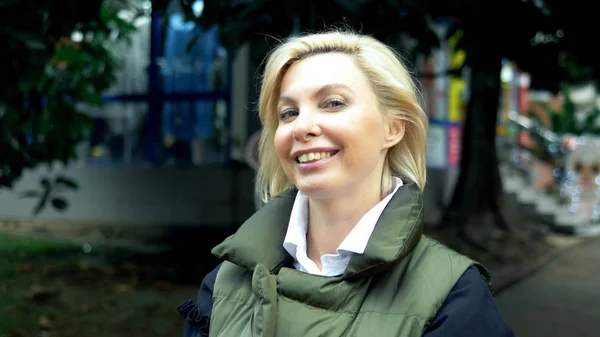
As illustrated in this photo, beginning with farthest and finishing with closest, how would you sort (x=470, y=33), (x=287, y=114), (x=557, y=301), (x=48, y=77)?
(x=557, y=301) → (x=470, y=33) → (x=48, y=77) → (x=287, y=114)

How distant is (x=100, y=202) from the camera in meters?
13.0

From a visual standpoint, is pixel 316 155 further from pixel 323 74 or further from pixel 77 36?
pixel 77 36

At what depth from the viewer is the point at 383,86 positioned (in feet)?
5.29

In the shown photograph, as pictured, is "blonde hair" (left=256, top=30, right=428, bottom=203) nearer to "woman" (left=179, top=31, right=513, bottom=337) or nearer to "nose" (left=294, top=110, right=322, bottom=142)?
"woman" (left=179, top=31, right=513, bottom=337)

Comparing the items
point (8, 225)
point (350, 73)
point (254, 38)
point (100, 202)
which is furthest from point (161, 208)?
point (350, 73)

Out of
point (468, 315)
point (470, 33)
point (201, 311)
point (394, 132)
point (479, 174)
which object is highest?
point (470, 33)

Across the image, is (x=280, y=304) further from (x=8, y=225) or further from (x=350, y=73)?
(x=8, y=225)

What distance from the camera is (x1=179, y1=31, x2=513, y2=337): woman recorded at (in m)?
1.45

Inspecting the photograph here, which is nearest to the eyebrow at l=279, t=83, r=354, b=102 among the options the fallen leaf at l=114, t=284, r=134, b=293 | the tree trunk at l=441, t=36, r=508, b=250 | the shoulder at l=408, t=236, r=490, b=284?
the shoulder at l=408, t=236, r=490, b=284

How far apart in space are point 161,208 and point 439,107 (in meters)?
7.09

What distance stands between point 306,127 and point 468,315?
533 mm

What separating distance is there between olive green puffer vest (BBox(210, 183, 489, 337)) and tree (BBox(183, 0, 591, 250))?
1644 millimetres

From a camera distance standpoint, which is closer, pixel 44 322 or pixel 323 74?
pixel 323 74

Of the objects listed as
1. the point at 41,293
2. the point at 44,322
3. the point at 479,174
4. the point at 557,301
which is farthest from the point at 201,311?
the point at 479,174
